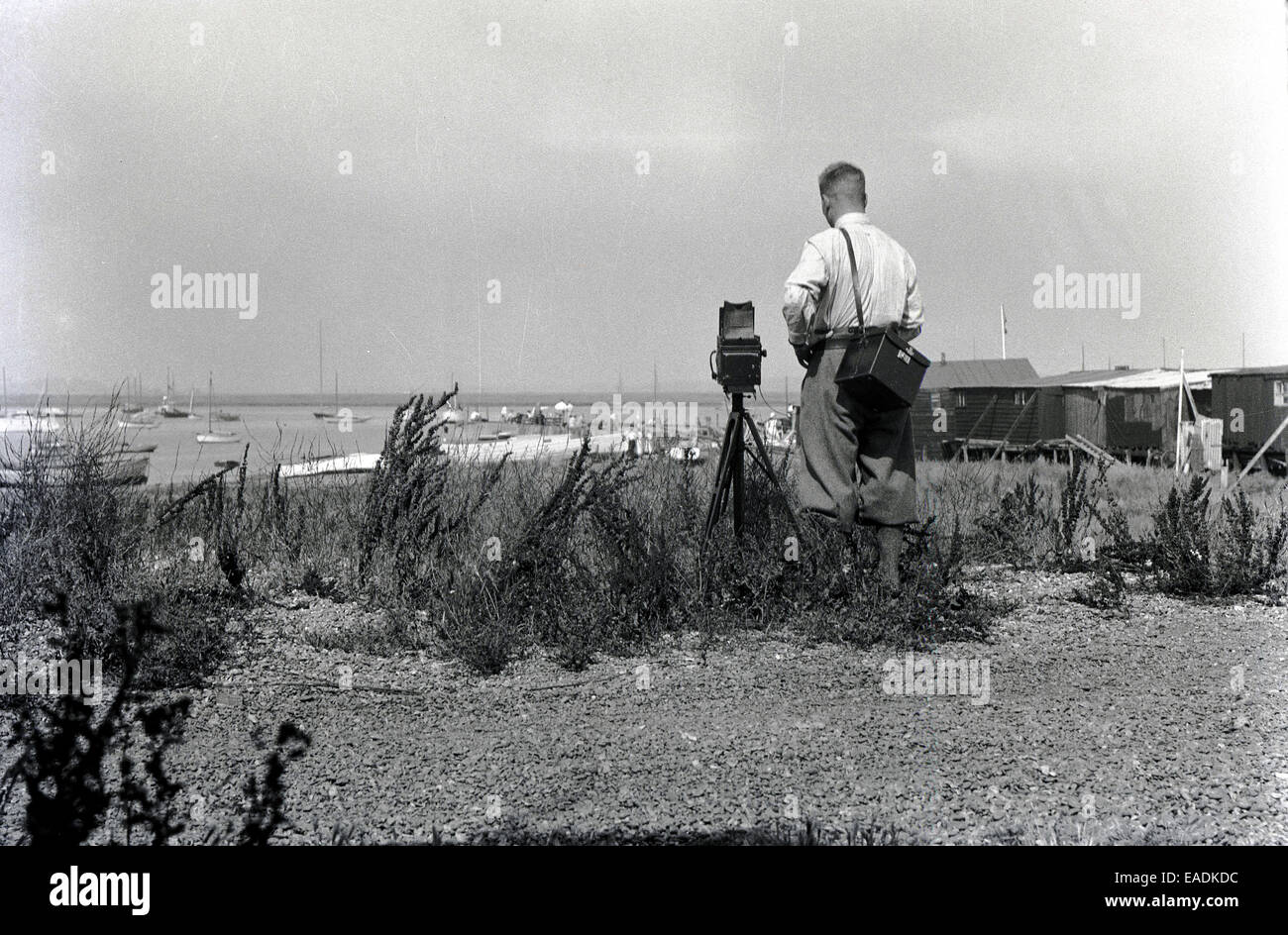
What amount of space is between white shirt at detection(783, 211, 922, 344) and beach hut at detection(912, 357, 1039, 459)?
97.5 ft

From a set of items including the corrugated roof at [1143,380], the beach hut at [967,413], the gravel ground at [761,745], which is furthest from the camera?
the beach hut at [967,413]

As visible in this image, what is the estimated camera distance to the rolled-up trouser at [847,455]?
199 inches

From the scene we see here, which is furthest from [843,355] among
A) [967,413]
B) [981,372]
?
[981,372]

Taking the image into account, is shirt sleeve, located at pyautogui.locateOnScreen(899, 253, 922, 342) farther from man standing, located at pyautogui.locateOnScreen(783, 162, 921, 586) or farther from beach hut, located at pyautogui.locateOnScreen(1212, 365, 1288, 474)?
beach hut, located at pyautogui.locateOnScreen(1212, 365, 1288, 474)

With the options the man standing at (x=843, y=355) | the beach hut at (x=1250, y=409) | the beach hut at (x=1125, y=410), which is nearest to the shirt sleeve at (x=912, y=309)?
the man standing at (x=843, y=355)

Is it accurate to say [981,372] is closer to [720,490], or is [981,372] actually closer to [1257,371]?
[1257,371]

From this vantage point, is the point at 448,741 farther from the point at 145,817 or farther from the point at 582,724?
the point at 145,817

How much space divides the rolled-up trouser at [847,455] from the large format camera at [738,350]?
33cm

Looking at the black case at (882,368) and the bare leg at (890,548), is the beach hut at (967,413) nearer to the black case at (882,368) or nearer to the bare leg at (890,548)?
the bare leg at (890,548)

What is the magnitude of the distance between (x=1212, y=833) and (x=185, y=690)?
3.46 m

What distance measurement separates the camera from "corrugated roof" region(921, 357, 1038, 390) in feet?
139
